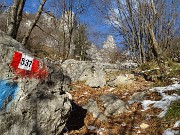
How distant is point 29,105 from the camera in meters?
4.31

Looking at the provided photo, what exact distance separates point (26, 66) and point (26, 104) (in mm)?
650

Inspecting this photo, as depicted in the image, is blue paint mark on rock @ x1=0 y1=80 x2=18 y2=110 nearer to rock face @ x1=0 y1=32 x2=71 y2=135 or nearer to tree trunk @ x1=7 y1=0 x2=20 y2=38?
rock face @ x1=0 y1=32 x2=71 y2=135

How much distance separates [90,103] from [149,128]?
176cm

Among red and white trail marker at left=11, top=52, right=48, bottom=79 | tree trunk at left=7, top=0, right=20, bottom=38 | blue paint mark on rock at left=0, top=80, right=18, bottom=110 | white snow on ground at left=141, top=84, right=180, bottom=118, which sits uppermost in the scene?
tree trunk at left=7, top=0, right=20, bottom=38

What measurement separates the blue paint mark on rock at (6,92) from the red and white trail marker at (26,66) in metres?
0.25

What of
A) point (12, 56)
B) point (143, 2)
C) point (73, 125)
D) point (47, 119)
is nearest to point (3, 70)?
point (12, 56)

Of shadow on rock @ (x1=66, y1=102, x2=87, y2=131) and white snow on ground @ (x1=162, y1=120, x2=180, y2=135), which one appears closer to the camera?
white snow on ground @ (x1=162, y1=120, x2=180, y2=135)

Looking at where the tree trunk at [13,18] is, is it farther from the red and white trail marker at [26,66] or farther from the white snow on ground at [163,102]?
the white snow on ground at [163,102]

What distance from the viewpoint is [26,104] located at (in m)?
4.29

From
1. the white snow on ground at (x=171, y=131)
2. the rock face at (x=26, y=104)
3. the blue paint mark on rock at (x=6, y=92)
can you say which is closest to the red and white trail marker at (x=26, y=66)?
the rock face at (x=26, y=104)

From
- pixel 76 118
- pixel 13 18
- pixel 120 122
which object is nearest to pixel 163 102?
pixel 120 122

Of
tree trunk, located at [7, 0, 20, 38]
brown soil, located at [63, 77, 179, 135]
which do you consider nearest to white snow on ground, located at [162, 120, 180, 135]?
brown soil, located at [63, 77, 179, 135]

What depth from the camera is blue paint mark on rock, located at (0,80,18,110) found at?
13.6ft

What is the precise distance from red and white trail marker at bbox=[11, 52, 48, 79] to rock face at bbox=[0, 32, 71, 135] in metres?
0.07
